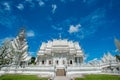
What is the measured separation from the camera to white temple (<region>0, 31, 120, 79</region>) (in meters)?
36.2

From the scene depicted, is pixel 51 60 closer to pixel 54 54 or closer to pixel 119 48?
pixel 54 54

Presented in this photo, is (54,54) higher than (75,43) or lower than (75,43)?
lower

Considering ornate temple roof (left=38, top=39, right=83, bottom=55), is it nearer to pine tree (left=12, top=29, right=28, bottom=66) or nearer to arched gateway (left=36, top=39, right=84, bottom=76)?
arched gateway (left=36, top=39, right=84, bottom=76)

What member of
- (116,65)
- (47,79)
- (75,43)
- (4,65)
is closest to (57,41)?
(75,43)

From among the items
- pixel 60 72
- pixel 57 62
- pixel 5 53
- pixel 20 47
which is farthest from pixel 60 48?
pixel 5 53

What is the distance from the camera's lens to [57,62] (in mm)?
56750

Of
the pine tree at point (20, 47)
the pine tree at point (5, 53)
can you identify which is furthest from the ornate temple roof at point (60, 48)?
the pine tree at point (5, 53)

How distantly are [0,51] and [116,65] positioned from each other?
1353 inches

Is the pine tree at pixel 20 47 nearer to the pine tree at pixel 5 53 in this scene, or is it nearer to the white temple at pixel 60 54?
the pine tree at pixel 5 53

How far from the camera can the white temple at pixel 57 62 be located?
36.2 metres

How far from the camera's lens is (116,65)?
46.2 m

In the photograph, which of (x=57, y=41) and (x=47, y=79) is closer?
(x=47, y=79)

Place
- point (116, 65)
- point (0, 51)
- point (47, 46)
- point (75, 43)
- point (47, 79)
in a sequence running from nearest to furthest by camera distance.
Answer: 1. point (47, 79)
2. point (0, 51)
3. point (116, 65)
4. point (47, 46)
5. point (75, 43)

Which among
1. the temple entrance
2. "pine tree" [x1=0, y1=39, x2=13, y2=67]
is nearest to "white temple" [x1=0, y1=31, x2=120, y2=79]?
the temple entrance
